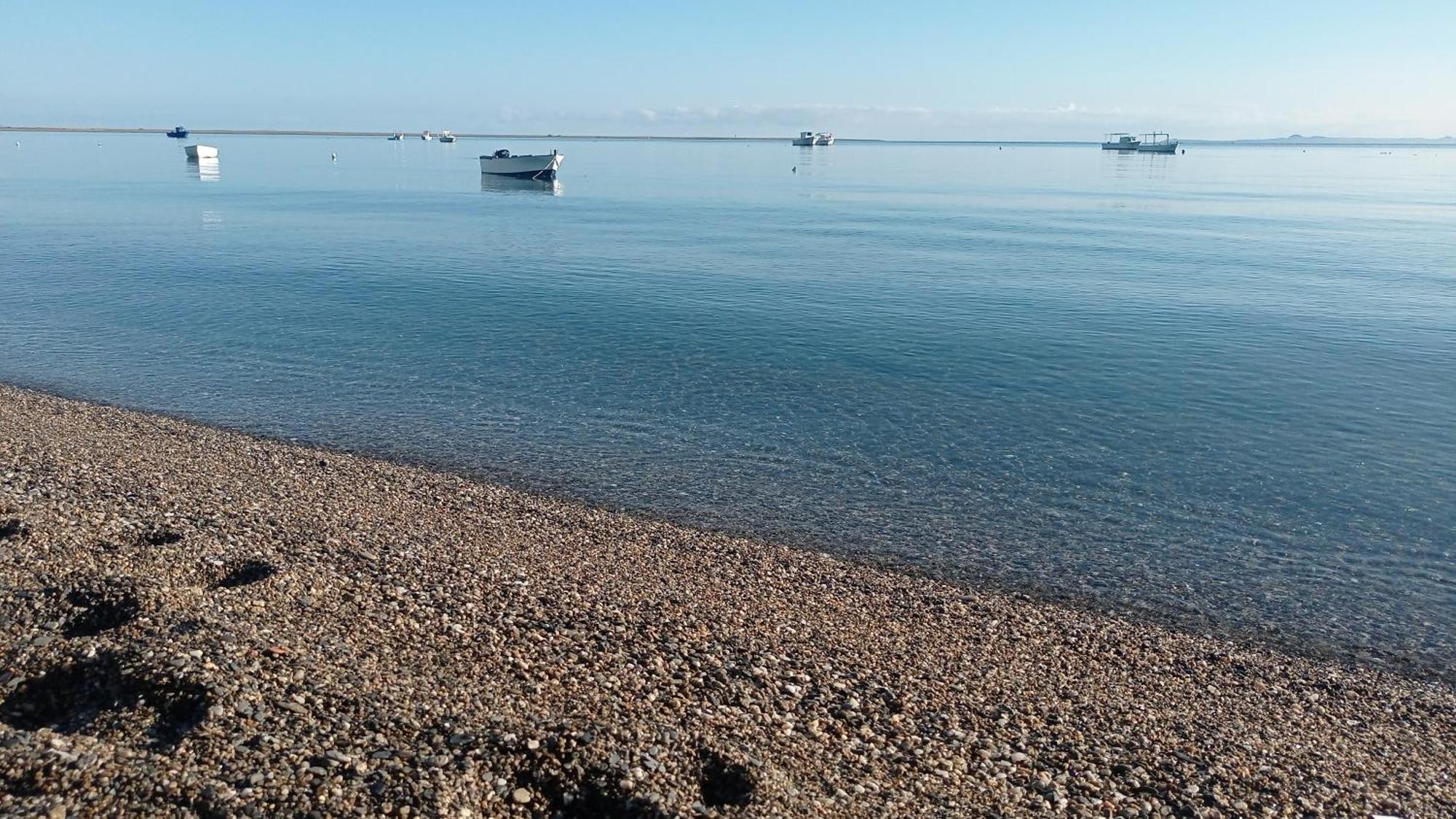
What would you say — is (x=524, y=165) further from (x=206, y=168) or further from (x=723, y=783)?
(x=723, y=783)

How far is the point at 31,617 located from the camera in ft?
35.0

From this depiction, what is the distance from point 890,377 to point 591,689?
20.2 metres

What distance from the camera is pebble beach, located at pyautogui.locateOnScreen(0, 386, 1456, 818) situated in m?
8.40

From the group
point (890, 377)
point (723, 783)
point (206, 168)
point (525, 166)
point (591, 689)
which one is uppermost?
point (206, 168)

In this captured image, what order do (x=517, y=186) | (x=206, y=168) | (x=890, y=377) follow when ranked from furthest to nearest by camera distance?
(x=206, y=168) → (x=517, y=186) → (x=890, y=377)

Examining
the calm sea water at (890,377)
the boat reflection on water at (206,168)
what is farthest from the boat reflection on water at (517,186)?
the calm sea water at (890,377)

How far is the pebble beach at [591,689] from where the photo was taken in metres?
8.40

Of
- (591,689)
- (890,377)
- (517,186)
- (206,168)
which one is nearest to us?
(591,689)

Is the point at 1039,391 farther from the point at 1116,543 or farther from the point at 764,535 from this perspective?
the point at 764,535

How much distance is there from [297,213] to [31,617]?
74.9m

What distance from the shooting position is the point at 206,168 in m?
146

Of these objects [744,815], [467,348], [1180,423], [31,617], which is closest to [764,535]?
[744,815]

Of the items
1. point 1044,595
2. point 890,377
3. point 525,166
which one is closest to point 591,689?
point 1044,595

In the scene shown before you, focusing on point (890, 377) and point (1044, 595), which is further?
point (890, 377)
